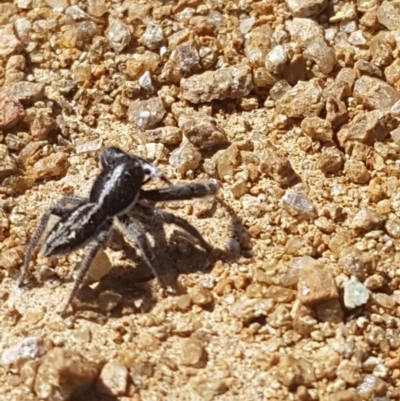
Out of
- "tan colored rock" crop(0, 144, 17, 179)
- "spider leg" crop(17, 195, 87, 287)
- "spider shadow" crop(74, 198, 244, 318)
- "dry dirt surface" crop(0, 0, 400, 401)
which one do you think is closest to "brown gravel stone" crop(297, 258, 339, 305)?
"dry dirt surface" crop(0, 0, 400, 401)

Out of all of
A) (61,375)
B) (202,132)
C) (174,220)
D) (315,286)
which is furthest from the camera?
(202,132)

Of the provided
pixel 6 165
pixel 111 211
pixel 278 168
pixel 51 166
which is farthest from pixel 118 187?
pixel 278 168

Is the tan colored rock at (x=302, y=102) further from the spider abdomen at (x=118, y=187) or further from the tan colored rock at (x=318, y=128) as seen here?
the spider abdomen at (x=118, y=187)

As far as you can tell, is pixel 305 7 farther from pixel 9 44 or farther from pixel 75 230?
Result: pixel 75 230

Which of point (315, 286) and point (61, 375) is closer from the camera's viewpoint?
point (61, 375)

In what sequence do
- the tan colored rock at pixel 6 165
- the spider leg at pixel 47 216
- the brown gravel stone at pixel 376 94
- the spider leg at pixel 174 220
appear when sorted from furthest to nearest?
the brown gravel stone at pixel 376 94 < the tan colored rock at pixel 6 165 < the spider leg at pixel 174 220 < the spider leg at pixel 47 216

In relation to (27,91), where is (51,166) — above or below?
below

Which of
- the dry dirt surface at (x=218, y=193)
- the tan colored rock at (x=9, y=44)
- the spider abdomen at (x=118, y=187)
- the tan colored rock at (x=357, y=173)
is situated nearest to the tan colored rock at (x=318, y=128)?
the dry dirt surface at (x=218, y=193)

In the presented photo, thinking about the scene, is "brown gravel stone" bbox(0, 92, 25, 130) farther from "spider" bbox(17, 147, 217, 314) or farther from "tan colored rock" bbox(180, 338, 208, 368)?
"tan colored rock" bbox(180, 338, 208, 368)
